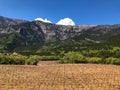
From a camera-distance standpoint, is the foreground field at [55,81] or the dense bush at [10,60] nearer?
the foreground field at [55,81]

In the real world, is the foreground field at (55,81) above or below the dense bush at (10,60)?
below

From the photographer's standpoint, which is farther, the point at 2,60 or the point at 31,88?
the point at 2,60

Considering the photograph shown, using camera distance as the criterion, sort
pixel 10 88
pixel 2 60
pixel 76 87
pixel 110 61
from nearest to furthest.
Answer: pixel 10 88 < pixel 76 87 < pixel 2 60 < pixel 110 61

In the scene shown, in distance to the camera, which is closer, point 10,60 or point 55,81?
point 55,81

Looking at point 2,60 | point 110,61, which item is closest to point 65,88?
point 2,60

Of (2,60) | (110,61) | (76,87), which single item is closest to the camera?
(76,87)

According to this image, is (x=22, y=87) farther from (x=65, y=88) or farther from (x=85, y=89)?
(x=85, y=89)

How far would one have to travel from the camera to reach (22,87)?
27766mm

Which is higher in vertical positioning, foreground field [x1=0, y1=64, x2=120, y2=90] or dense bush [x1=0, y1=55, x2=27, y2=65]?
dense bush [x1=0, y1=55, x2=27, y2=65]

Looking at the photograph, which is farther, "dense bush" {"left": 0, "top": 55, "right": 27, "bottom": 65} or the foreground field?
"dense bush" {"left": 0, "top": 55, "right": 27, "bottom": 65}

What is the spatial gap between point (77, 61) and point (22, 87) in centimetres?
7300

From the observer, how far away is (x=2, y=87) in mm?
27141

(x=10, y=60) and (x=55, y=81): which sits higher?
(x=10, y=60)

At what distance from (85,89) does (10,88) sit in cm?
714
